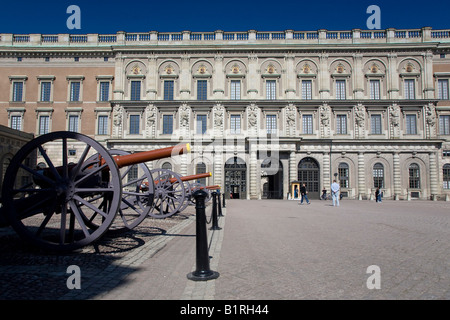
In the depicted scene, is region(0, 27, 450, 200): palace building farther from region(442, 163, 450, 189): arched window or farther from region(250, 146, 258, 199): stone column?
region(442, 163, 450, 189): arched window

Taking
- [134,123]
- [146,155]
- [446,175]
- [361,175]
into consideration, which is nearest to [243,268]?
[146,155]

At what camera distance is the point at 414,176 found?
112ft

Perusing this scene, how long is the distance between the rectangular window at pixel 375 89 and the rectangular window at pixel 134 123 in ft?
81.7

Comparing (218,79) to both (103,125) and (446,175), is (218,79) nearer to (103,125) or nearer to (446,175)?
(103,125)

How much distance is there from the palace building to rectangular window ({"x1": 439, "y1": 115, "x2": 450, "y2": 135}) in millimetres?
149

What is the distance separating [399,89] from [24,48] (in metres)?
40.4

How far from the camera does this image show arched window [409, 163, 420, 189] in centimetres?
3406

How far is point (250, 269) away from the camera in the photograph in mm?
4785

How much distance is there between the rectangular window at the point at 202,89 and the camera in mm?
36000

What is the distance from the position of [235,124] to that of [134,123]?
10824 millimetres

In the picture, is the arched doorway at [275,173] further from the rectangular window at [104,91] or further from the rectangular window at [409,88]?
the rectangular window at [104,91]

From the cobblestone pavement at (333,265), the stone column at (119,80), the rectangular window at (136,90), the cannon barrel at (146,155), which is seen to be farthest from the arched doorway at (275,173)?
the cannon barrel at (146,155)
